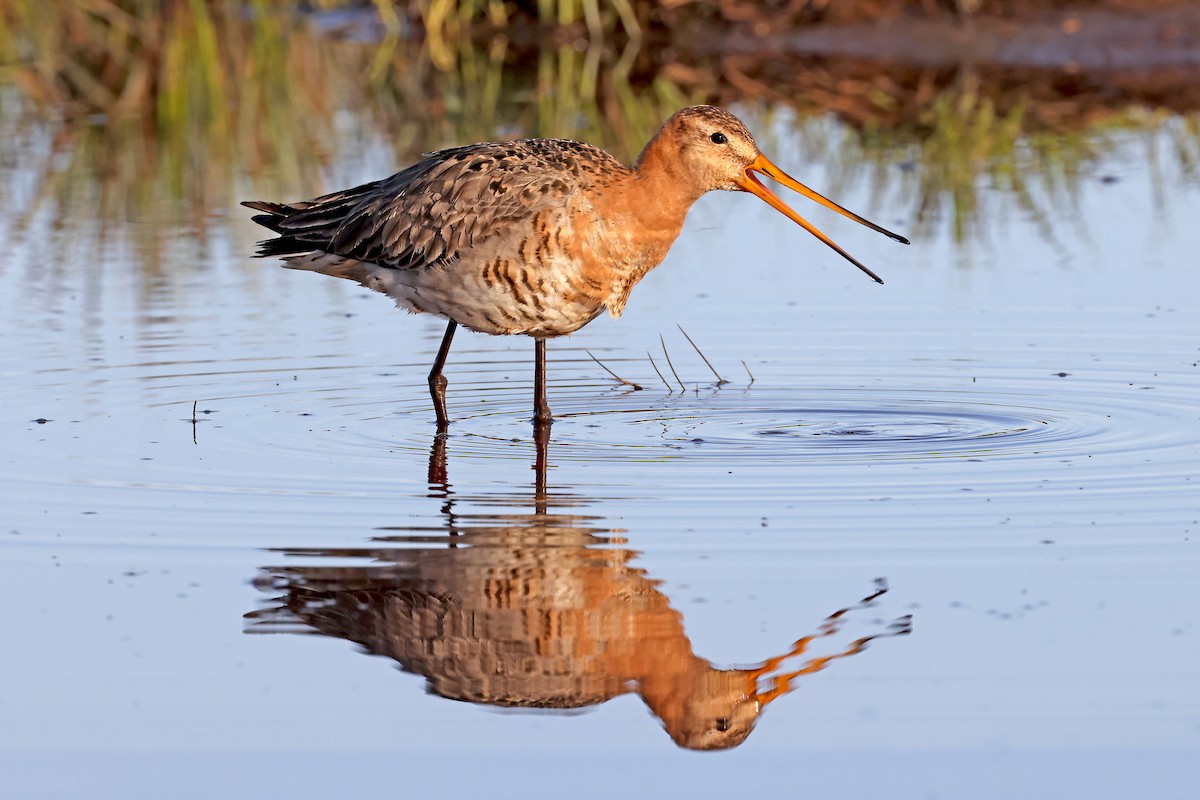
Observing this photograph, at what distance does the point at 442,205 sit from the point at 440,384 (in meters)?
0.73

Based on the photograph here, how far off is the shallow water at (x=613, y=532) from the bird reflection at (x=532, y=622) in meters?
0.01

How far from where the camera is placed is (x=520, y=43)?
19156mm

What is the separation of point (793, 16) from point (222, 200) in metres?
6.18

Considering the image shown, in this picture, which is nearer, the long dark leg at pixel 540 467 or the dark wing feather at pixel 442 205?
the long dark leg at pixel 540 467

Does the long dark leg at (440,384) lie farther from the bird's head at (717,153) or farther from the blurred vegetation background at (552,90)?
the blurred vegetation background at (552,90)

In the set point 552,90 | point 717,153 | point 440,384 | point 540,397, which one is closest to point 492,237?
point 540,397

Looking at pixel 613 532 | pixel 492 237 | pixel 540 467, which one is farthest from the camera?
pixel 492 237

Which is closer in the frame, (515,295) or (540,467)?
(540,467)

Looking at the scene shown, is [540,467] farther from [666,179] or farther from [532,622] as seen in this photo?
[532,622]

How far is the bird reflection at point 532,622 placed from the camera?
5336 mm

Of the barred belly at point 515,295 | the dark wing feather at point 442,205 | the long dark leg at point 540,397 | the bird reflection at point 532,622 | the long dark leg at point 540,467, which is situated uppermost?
the dark wing feather at point 442,205

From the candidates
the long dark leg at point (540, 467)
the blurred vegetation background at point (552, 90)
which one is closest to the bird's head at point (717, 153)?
the long dark leg at point (540, 467)

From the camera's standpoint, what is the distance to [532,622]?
5.82 meters

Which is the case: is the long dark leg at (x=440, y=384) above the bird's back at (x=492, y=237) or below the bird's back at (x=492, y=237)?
below
